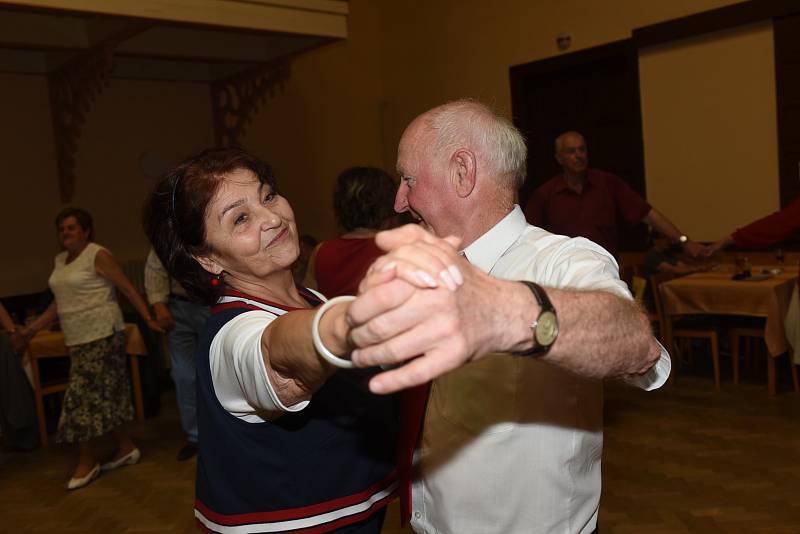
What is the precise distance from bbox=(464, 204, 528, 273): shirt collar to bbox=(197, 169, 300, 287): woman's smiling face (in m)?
0.42

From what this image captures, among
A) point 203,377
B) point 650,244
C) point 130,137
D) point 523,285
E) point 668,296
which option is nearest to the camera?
point 523,285

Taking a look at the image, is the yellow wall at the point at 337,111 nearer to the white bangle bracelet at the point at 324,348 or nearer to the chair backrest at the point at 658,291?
the chair backrest at the point at 658,291

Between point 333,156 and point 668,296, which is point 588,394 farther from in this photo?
point 333,156

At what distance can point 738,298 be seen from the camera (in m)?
5.06

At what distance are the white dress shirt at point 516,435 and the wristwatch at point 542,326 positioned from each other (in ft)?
1.32

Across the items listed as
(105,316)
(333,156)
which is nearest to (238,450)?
(105,316)

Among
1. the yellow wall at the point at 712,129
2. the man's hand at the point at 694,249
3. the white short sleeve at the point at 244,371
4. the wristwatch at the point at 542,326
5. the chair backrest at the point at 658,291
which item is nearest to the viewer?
the wristwatch at the point at 542,326

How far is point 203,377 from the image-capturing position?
4.42ft

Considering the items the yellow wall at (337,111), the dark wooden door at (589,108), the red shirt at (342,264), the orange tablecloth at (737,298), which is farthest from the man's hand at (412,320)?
the dark wooden door at (589,108)

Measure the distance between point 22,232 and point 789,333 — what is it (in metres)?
6.64

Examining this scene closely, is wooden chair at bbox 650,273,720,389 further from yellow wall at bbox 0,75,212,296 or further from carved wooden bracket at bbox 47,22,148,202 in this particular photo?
yellow wall at bbox 0,75,212,296

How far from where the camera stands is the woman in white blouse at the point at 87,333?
432 cm

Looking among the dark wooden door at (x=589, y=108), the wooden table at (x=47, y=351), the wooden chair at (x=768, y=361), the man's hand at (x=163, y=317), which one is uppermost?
the dark wooden door at (x=589, y=108)

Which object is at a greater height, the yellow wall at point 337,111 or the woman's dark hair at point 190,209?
the yellow wall at point 337,111
